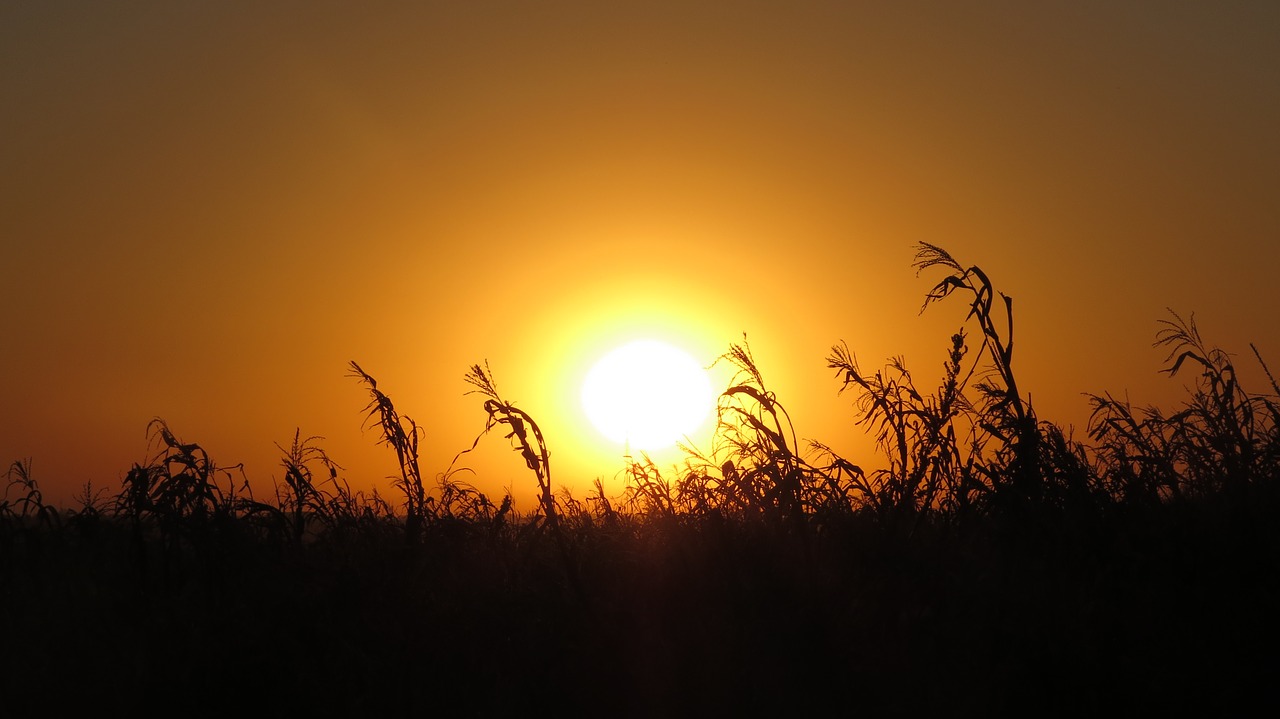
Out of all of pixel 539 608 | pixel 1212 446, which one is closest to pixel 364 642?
pixel 539 608

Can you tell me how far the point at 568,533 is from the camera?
8.94m

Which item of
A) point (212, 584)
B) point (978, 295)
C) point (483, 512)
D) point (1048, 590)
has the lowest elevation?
point (1048, 590)

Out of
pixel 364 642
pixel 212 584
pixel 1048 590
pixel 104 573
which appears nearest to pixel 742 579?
pixel 1048 590

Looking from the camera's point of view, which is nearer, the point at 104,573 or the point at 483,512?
the point at 104,573

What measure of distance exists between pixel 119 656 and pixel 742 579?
4280mm

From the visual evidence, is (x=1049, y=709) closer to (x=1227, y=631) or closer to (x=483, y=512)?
(x=1227, y=631)

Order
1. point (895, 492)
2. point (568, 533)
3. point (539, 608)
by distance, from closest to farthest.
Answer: point (539, 608) → point (895, 492) → point (568, 533)

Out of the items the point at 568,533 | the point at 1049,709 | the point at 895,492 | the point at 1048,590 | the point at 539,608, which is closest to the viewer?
the point at 1049,709

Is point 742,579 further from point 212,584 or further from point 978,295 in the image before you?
point 212,584

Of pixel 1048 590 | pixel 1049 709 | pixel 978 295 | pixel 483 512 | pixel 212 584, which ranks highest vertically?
pixel 978 295

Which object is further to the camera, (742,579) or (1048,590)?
(742,579)

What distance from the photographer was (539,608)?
710 centimetres

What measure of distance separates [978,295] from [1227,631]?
10.4 feet

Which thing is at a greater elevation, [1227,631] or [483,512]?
[483,512]
